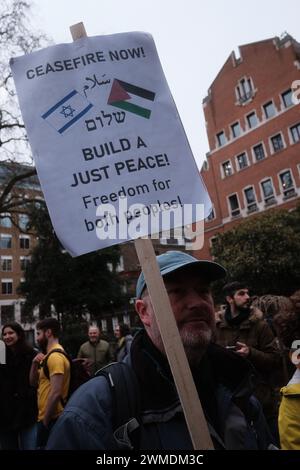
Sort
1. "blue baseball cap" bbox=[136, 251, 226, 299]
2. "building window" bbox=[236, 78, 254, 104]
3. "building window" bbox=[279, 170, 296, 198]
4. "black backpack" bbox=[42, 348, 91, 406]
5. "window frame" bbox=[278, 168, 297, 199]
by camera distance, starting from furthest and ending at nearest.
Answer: "building window" bbox=[236, 78, 254, 104] → "building window" bbox=[279, 170, 296, 198] → "window frame" bbox=[278, 168, 297, 199] → "black backpack" bbox=[42, 348, 91, 406] → "blue baseball cap" bbox=[136, 251, 226, 299]

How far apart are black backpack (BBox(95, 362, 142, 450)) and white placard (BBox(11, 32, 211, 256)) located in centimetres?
49

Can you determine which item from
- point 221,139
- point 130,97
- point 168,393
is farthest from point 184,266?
point 221,139

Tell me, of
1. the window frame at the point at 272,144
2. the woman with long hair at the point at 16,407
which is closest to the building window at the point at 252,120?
the window frame at the point at 272,144

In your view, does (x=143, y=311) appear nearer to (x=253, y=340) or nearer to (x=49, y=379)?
(x=253, y=340)

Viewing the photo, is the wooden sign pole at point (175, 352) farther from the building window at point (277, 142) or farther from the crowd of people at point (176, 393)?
the building window at point (277, 142)

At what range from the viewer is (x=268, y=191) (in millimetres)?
26703

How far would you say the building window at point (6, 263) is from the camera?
128 ft

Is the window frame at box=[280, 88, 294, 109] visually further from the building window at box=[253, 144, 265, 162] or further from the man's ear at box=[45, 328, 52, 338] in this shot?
the man's ear at box=[45, 328, 52, 338]

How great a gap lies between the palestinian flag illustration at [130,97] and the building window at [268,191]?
25.8 m

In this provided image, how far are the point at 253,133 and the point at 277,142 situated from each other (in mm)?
2365

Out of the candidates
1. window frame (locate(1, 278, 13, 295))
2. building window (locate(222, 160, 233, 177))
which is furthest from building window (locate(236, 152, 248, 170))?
window frame (locate(1, 278, 13, 295))

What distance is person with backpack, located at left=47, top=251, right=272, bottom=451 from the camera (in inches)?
48.9
